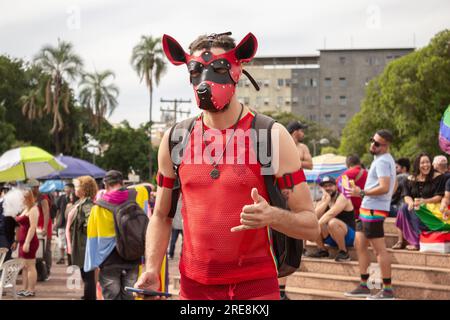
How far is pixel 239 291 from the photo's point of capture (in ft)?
10.9

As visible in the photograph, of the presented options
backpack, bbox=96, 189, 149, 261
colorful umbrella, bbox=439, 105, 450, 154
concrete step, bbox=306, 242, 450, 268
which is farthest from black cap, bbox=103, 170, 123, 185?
concrete step, bbox=306, 242, 450, 268

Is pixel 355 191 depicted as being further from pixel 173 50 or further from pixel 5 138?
pixel 5 138

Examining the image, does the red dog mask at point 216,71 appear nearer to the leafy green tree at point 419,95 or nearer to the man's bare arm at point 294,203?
the man's bare arm at point 294,203

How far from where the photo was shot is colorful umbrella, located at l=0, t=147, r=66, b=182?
1474cm

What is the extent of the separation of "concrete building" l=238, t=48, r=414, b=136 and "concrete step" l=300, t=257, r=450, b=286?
97.1 metres

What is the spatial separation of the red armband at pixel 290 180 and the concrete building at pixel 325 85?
342 ft

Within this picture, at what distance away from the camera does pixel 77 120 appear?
201 ft

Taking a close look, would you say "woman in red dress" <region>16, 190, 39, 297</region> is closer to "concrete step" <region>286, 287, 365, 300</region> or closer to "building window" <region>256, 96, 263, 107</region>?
"concrete step" <region>286, 287, 365, 300</region>

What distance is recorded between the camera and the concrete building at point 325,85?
109m

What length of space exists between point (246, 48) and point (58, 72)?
50714mm

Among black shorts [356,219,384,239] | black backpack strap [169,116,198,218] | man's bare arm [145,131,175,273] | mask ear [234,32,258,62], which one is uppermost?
mask ear [234,32,258,62]

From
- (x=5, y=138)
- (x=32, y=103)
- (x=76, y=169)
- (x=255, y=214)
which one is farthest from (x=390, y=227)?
(x=32, y=103)

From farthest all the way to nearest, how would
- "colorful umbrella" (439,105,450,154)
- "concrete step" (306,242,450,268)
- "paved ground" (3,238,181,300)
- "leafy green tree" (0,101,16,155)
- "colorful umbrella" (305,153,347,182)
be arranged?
"leafy green tree" (0,101,16,155) → "colorful umbrella" (305,153,347,182) → "paved ground" (3,238,181,300) → "concrete step" (306,242,450,268) → "colorful umbrella" (439,105,450,154)
